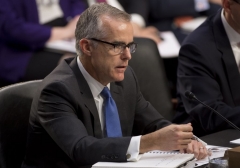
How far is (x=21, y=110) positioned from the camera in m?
2.87

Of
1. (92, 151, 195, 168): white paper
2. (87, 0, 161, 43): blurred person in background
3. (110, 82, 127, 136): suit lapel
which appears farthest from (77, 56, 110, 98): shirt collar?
(87, 0, 161, 43): blurred person in background

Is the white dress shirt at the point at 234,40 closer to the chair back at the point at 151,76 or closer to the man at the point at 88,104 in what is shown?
the chair back at the point at 151,76

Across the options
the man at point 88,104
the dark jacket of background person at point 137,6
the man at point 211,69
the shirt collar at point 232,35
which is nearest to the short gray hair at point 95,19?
the man at point 88,104

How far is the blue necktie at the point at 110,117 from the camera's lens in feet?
8.97

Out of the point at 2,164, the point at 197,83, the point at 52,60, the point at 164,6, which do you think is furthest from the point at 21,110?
the point at 164,6

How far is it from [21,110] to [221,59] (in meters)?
1.15

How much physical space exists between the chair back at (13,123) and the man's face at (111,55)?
375mm

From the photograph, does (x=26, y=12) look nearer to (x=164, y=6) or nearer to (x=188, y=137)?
(x=164, y=6)

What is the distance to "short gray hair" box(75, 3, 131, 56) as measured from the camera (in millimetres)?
2645

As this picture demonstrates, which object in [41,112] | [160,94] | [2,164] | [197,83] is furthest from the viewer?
[160,94]

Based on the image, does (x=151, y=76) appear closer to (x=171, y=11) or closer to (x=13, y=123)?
(x=13, y=123)

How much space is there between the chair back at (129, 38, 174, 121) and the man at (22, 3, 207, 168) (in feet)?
2.17

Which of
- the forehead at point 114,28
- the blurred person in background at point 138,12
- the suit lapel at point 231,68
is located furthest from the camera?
the blurred person in background at point 138,12

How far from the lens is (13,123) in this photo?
2824mm
